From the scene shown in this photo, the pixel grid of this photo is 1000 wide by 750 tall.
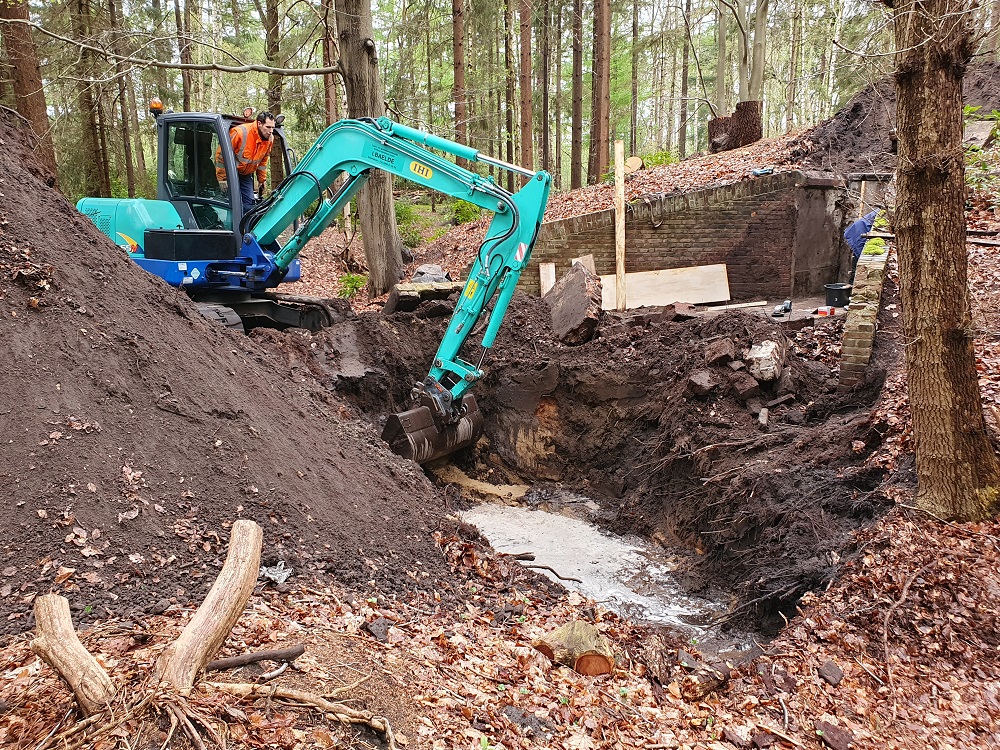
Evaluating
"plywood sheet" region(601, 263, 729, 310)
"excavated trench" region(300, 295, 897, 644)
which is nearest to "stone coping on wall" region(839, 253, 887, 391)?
"excavated trench" region(300, 295, 897, 644)

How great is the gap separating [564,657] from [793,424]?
432 cm

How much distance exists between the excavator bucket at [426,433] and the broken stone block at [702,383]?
256 cm

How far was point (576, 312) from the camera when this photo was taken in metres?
9.53

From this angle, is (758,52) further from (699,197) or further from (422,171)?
(422,171)

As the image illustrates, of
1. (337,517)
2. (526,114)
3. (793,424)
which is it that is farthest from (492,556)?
(526,114)

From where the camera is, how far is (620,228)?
36.2 feet

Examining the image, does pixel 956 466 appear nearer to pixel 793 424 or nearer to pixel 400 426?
pixel 793 424

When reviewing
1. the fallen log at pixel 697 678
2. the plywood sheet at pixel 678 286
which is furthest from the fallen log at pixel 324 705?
the plywood sheet at pixel 678 286

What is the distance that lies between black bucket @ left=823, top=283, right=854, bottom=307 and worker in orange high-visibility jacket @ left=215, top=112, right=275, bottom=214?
23.9 feet

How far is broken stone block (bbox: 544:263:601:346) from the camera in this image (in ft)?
30.7

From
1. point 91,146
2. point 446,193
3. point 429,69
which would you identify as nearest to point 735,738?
point 446,193

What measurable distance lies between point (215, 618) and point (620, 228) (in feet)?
31.3

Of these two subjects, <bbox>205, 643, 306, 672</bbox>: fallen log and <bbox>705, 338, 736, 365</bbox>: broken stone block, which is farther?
<bbox>705, 338, 736, 365</bbox>: broken stone block

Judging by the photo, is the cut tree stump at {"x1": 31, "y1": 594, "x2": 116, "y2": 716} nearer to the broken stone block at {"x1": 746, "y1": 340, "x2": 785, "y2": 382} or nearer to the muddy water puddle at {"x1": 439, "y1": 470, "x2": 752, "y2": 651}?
the muddy water puddle at {"x1": 439, "y1": 470, "x2": 752, "y2": 651}
